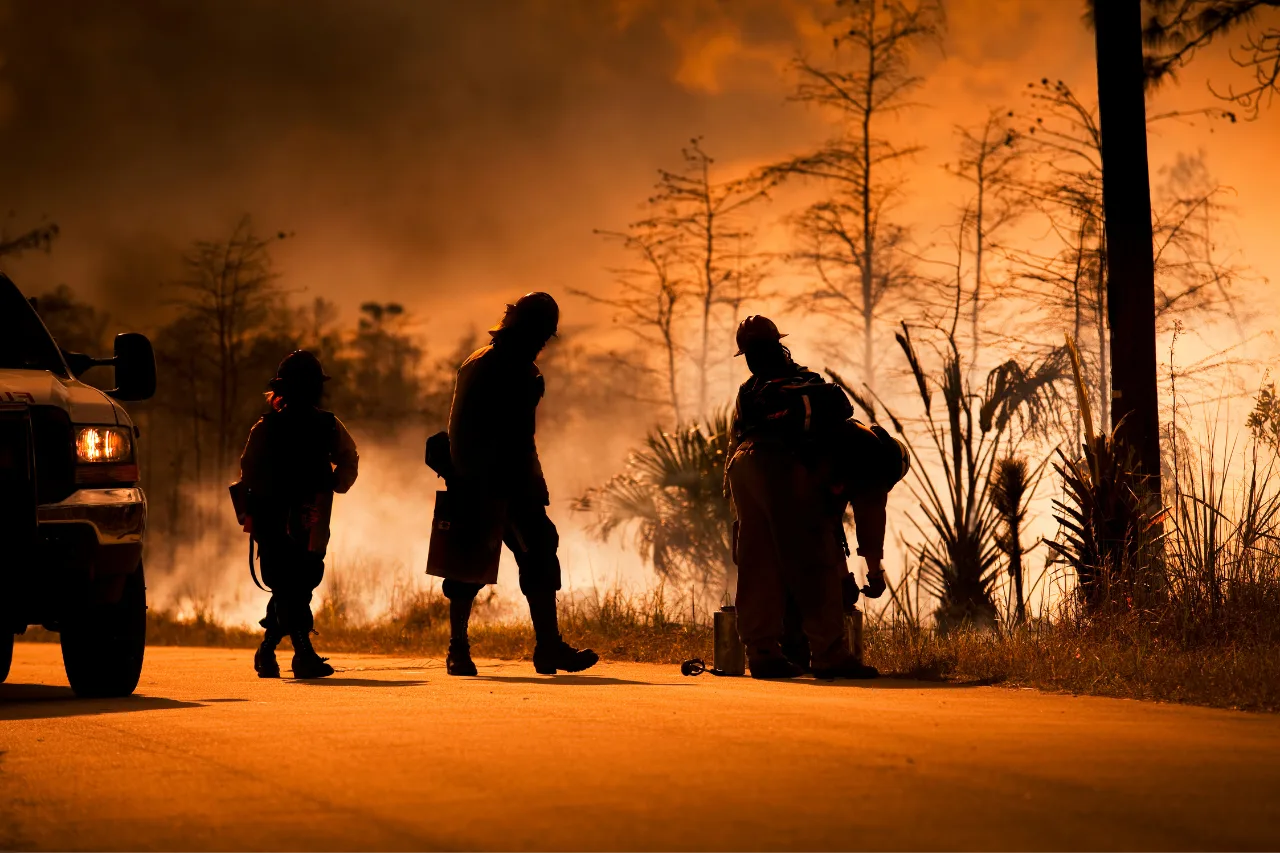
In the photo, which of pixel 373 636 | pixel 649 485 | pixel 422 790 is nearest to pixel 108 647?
pixel 422 790

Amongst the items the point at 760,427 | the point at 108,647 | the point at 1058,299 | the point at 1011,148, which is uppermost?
the point at 1011,148

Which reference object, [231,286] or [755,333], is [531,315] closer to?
[755,333]

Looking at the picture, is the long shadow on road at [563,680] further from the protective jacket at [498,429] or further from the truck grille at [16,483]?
the truck grille at [16,483]

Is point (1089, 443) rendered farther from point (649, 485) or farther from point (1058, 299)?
point (1058, 299)

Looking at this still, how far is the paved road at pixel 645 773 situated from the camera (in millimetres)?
4477

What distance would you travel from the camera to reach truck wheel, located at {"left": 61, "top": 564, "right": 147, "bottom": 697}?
890cm

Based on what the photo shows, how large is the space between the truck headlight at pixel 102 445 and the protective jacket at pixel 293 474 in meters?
1.80

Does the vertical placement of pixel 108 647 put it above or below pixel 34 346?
below

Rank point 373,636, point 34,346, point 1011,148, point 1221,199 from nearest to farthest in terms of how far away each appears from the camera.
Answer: point 34,346 < point 373,636 < point 1221,199 < point 1011,148

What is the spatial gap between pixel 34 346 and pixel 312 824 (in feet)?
16.7

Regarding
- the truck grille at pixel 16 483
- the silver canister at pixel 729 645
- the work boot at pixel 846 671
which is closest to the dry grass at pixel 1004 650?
the work boot at pixel 846 671

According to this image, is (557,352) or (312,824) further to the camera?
(557,352)

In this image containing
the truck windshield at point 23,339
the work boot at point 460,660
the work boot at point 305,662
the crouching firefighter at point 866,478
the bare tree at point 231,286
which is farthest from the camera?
the bare tree at point 231,286

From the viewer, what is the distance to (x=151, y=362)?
9.03 meters
